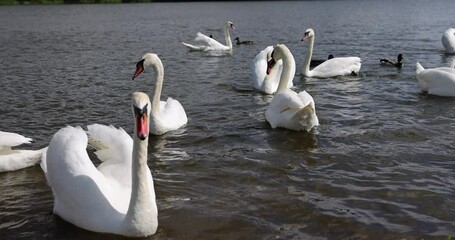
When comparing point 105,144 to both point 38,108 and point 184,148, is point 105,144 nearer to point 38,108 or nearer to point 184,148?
point 184,148

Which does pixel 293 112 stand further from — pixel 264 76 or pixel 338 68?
pixel 338 68

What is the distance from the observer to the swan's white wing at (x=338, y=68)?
556 inches

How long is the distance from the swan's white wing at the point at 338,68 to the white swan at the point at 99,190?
31.0ft

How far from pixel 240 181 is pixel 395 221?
1.97m

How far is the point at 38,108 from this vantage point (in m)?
10.5

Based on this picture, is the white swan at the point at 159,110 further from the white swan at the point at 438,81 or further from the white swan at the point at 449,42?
the white swan at the point at 449,42

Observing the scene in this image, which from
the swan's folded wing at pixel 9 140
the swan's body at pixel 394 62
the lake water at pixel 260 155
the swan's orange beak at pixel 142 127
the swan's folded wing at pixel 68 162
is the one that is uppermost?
the swan's orange beak at pixel 142 127

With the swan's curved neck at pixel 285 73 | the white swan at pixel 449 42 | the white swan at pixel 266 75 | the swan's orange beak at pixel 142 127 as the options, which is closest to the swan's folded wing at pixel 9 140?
the swan's orange beak at pixel 142 127

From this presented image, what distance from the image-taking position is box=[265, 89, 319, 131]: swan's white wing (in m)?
8.48

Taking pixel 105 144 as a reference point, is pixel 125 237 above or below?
below

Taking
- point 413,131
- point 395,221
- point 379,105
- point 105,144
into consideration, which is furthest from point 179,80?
point 395,221

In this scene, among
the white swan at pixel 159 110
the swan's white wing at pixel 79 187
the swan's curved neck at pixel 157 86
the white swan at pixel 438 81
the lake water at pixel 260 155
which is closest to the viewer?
the swan's white wing at pixel 79 187

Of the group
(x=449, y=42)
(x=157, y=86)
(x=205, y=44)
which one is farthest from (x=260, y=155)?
(x=205, y=44)

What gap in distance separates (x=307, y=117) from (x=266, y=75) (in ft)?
12.0
